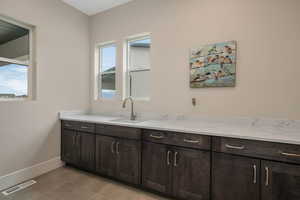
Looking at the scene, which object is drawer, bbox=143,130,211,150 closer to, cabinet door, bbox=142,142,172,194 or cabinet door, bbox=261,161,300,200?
cabinet door, bbox=142,142,172,194

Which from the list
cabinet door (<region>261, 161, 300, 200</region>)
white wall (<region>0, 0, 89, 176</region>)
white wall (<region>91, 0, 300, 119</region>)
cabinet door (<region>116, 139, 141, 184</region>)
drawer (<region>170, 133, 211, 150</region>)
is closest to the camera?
cabinet door (<region>261, 161, 300, 200</region>)

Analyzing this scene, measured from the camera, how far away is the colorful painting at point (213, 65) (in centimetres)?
214

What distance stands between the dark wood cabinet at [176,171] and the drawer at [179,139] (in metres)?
0.06

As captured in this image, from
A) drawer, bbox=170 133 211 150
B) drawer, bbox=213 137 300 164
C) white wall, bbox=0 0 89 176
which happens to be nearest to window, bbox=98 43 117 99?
white wall, bbox=0 0 89 176

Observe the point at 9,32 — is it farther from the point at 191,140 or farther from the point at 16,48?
the point at 191,140

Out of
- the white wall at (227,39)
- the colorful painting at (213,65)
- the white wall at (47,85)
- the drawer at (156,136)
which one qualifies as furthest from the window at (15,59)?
the colorful painting at (213,65)

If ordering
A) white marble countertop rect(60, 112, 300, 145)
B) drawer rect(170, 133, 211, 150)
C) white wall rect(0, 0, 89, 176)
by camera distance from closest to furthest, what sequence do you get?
1. white marble countertop rect(60, 112, 300, 145)
2. drawer rect(170, 133, 211, 150)
3. white wall rect(0, 0, 89, 176)

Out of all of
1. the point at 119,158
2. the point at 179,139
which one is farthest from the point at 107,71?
the point at 179,139

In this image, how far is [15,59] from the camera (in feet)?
8.04

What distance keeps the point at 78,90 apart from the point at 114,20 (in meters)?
1.53

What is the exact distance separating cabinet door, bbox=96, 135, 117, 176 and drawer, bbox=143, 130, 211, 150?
597 millimetres

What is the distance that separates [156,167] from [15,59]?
2584 mm

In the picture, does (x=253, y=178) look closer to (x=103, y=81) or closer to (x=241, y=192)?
(x=241, y=192)

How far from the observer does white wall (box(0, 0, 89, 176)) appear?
2318mm
